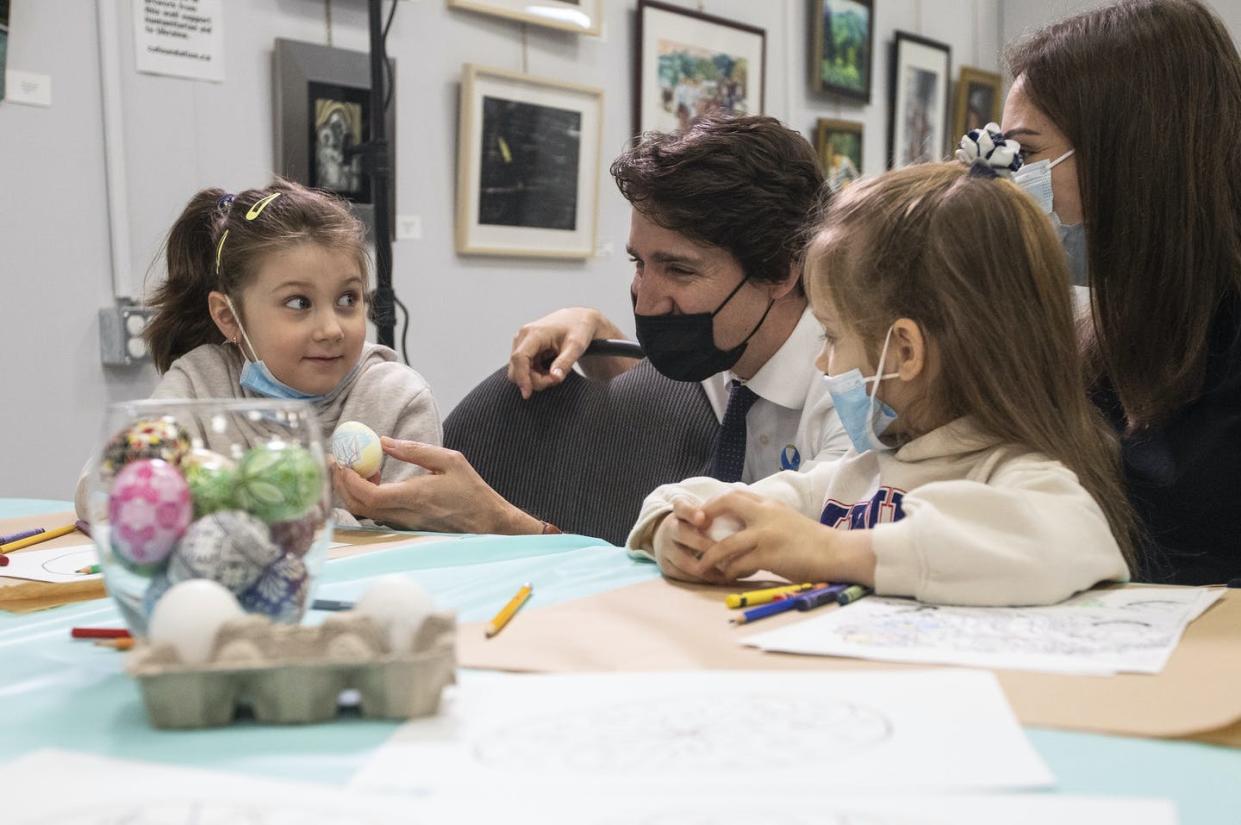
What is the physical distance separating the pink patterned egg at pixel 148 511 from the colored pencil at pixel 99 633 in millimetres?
178

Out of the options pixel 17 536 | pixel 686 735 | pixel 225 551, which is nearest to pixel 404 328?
pixel 17 536

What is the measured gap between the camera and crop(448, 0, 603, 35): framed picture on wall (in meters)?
3.04

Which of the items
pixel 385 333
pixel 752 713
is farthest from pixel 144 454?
pixel 385 333

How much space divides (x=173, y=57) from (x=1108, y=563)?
2.21 metres

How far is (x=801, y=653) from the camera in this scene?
74 cm

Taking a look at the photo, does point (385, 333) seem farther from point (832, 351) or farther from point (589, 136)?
point (832, 351)

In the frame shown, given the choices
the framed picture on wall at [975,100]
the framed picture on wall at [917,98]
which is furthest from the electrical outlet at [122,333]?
the framed picture on wall at [975,100]

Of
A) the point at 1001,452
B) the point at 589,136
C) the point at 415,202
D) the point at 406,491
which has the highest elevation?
the point at 589,136

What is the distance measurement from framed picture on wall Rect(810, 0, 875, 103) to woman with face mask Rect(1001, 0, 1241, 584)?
2799mm

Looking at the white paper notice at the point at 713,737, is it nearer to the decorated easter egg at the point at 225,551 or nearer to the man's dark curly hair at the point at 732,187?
the decorated easter egg at the point at 225,551

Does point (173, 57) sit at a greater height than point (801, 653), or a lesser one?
greater

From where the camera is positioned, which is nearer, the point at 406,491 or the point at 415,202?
the point at 406,491

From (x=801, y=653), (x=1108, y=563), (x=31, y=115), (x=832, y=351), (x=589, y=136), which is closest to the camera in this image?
(x=801, y=653)

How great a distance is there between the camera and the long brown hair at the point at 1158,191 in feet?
4.16
